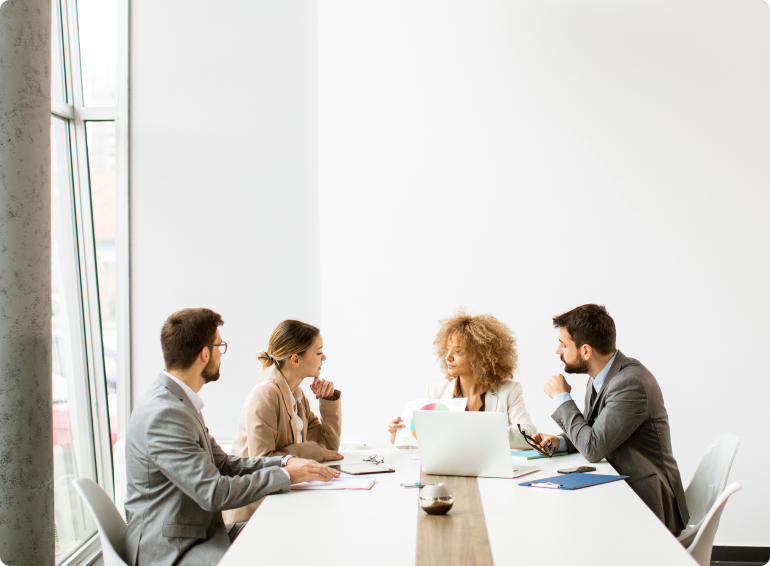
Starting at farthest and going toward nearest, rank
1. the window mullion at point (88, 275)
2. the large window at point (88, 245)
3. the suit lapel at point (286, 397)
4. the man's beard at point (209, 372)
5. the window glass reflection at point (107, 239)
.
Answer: the window glass reflection at point (107, 239) → the window mullion at point (88, 275) → the large window at point (88, 245) → the suit lapel at point (286, 397) → the man's beard at point (209, 372)

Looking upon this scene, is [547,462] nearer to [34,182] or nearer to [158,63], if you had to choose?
[34,182]

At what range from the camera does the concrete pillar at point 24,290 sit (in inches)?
84.4

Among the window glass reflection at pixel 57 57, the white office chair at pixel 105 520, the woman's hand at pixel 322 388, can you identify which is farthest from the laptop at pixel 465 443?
the window glass reflection at pixel 57 57

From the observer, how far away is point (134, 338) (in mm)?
4137

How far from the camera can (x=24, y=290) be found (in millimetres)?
2186

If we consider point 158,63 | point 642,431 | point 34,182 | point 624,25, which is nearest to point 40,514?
point 34,182

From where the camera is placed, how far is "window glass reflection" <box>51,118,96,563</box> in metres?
3.54

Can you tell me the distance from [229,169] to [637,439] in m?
2.90

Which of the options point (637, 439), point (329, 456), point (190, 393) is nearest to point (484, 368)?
point (637, 439)

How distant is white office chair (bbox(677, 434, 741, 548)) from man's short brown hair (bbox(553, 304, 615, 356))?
1.98 ft

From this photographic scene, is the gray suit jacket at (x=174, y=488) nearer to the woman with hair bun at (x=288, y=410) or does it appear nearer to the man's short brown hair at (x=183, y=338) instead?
the man's short brown hair at (x=183, y=338)

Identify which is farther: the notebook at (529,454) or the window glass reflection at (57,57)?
the window glass reflection at (57,57)

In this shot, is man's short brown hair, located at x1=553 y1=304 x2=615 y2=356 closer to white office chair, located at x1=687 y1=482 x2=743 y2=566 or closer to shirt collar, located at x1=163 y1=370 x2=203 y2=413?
white office chair, located at x1=687 y1=482 x2=743 y2=566

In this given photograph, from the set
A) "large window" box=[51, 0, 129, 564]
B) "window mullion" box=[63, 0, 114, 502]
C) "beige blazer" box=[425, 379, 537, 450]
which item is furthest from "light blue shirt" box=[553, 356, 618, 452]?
"window mullion" box=[63, 0, 114, 502]
